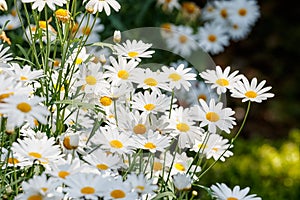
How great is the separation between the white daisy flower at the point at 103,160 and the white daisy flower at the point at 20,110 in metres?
0.19

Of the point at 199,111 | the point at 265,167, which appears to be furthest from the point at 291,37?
the point at 199,111

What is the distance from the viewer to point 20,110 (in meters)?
1.05

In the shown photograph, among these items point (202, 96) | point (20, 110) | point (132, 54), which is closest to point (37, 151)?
point (20, 110)

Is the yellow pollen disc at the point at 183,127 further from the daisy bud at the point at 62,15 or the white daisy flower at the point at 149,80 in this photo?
the daisy bud at the point at 62,15

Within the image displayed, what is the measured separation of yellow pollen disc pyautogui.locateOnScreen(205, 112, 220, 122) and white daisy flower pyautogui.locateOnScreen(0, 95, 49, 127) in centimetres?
37

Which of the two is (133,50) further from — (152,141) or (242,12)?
(242,12)

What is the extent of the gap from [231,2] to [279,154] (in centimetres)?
66

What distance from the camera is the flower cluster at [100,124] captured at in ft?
3.61

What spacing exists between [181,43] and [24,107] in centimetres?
182

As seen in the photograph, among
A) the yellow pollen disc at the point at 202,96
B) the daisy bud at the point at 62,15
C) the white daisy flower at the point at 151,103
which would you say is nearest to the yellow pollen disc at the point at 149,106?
the white daisy flower at the point at 151,103

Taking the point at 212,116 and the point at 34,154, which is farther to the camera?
the point at 212,116

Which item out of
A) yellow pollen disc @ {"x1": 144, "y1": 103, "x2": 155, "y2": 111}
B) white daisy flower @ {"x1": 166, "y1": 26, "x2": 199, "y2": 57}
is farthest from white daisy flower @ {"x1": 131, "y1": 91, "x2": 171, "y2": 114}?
white daisy flower @ {"x1": 166, "y1": 26, "x2": 199, "y2": 57}

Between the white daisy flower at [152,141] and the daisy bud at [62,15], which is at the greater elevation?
the daisy bud at [62,15]

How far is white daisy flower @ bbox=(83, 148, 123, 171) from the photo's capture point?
3.98 ft
